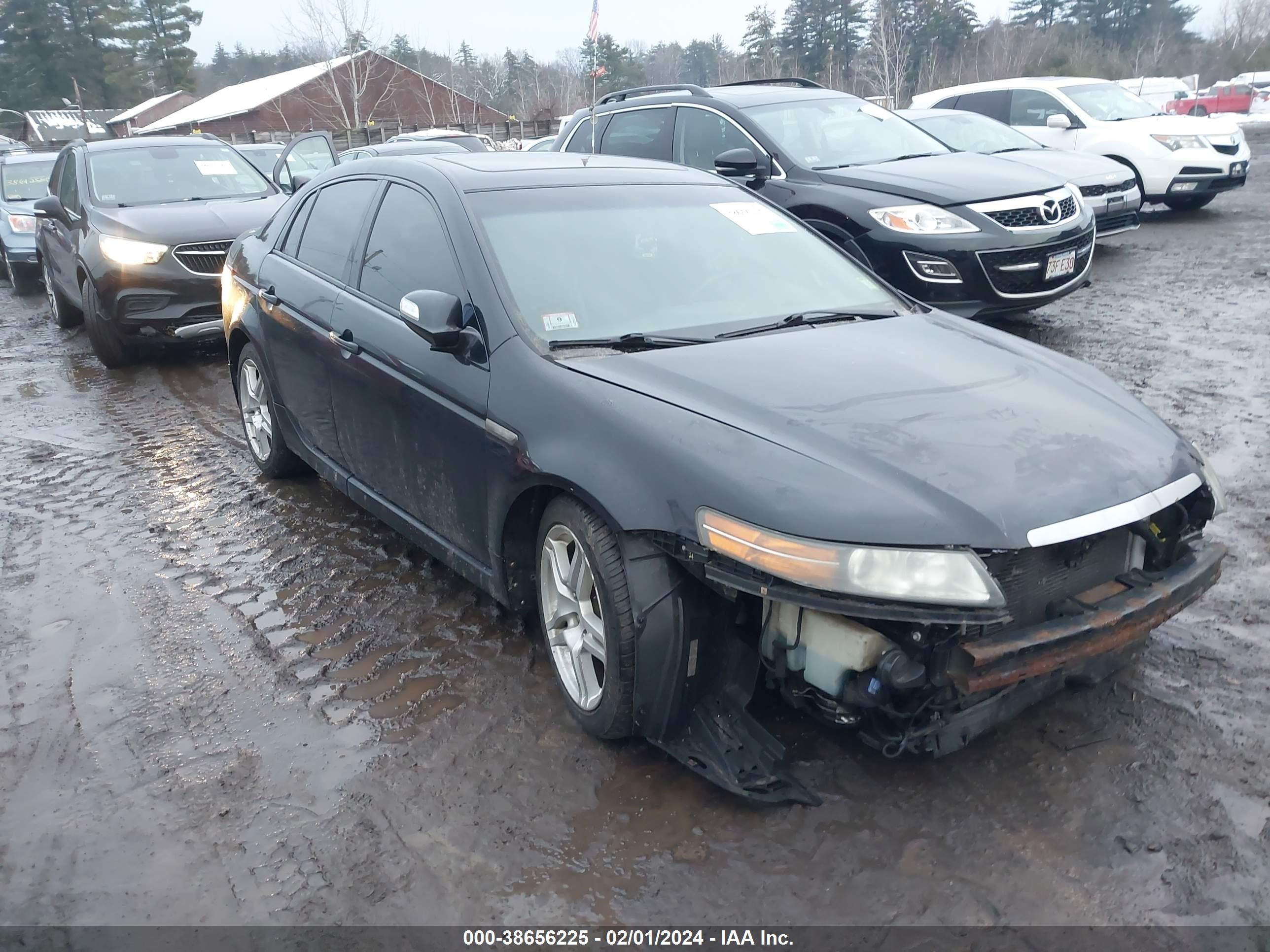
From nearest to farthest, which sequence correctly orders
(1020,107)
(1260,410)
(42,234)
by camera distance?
(1260,410) < (42,234) < (1020,107)

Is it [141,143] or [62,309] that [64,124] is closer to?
[62,309]

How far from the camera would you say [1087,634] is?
2.58 meters

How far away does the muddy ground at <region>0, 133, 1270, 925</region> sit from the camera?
247 centimetres

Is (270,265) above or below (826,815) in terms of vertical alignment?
above

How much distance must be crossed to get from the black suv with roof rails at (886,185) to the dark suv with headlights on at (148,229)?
300cm

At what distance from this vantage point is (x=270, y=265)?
4.88m

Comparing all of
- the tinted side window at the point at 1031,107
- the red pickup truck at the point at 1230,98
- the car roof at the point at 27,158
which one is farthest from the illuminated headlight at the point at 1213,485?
the red pickup truck at the point at 1230,98

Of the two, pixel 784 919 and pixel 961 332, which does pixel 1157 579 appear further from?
pixel 784 919

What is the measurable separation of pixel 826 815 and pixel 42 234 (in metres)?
10.2

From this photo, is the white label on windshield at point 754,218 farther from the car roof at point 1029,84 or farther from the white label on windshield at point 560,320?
the car roof at point 1029,84

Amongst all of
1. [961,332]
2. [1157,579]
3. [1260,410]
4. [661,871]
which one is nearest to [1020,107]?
[1260,410]

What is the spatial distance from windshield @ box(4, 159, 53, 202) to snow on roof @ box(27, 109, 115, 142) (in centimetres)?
4241

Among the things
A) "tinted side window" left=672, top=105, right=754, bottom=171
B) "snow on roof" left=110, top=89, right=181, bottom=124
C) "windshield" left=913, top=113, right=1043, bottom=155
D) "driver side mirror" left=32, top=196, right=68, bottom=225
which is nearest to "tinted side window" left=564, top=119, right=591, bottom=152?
"tinted side window" left=672, top=105, right=754, bottom=171

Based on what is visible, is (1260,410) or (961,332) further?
(1260,410)
